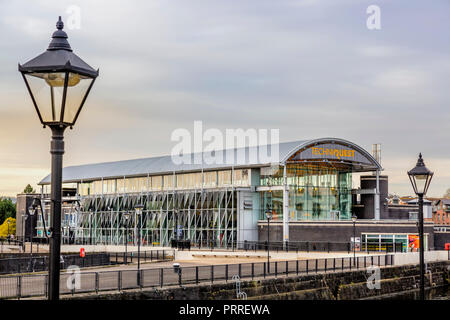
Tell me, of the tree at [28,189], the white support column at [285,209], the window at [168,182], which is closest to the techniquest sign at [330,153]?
the white support column at [285,209]

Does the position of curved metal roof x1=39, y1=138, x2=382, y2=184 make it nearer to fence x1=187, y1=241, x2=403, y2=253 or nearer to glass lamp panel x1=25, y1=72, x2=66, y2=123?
fence x1=187, y1=241, x2=403, y2=253

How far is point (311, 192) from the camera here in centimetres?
6738

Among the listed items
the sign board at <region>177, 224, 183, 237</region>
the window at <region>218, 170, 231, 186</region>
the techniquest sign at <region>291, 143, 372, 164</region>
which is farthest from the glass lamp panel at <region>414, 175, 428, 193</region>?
the sign board at <region>177, 224, 183, 237</region>

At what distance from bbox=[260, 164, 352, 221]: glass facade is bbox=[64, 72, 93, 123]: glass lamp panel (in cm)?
5706

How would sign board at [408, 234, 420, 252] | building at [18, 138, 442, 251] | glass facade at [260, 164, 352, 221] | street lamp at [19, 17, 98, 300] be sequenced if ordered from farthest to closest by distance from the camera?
glass facade at [260, 164, 352, 221] → building at [18, 138, 442, 251] → sign board at [408, 234, 420, 252] → street lamp at [19, 17, 98, 300]

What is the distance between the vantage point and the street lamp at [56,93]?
272 inches

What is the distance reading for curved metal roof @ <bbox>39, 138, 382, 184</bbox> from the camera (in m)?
62.6

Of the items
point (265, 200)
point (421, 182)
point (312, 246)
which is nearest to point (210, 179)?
point (265, 200)

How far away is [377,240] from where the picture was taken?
5784cm

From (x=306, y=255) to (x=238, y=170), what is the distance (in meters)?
16.8

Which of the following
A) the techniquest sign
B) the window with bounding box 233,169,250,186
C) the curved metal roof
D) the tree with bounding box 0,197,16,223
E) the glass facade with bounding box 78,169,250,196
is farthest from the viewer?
the tree with bounding box 0,197,16,223

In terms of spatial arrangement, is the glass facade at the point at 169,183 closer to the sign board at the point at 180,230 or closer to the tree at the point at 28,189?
the sign board at the point at 180,230

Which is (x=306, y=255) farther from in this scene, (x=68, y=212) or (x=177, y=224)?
(x=68, y=212)

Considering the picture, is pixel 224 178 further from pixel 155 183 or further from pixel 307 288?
pixel 307 288
